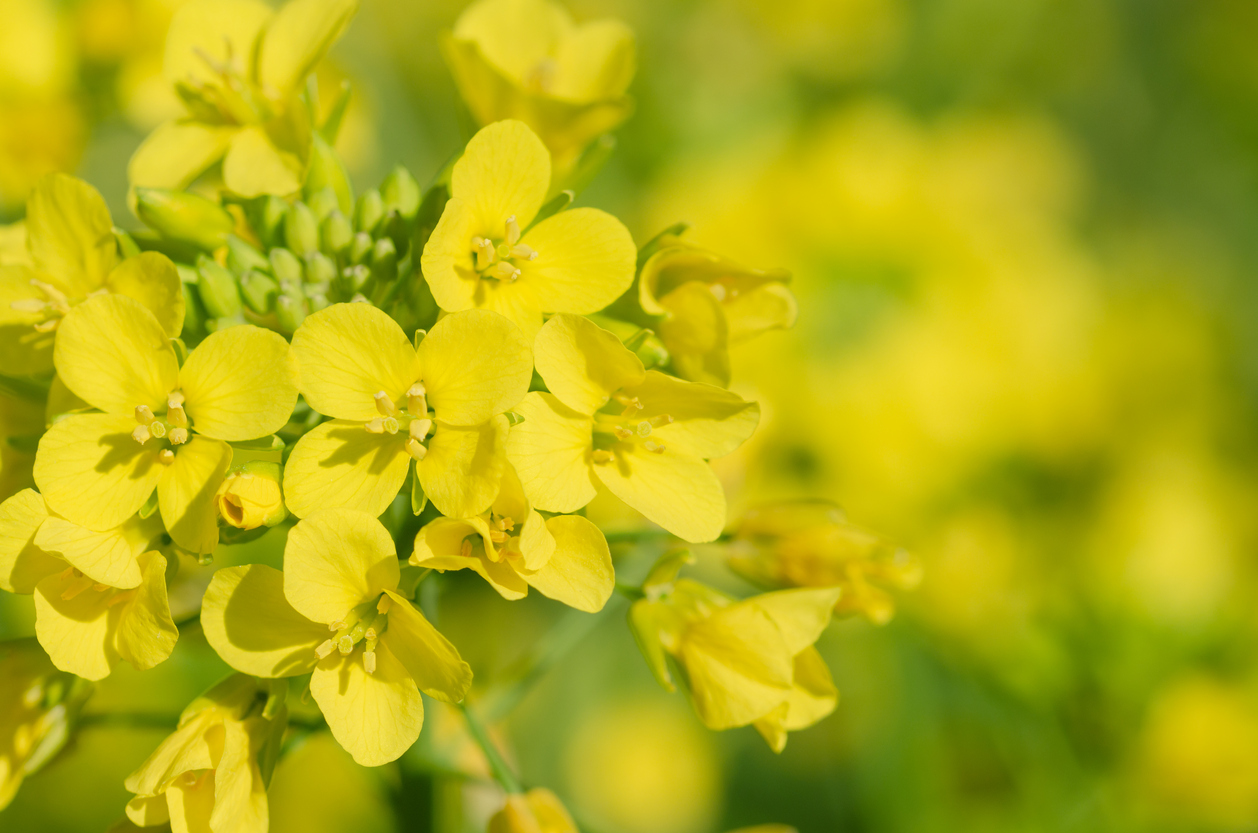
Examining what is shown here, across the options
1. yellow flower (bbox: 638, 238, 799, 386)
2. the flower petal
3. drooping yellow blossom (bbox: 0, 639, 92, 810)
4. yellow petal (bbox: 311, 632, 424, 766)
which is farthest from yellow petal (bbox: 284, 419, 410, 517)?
drooping yellow blossom (bbox: 0, 639, 92, 810)

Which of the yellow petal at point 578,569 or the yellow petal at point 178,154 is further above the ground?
the yellow petal at point 178,154

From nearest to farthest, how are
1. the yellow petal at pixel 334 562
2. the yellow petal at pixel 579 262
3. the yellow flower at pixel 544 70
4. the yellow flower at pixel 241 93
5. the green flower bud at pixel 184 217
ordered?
the yellow petal at pixel 334 562 → the yellow petal at pixel 579 262 → the green flower bud at pixel 184 217 → the yellow flower at pixel 241 93 → the yellow flower at pixel 544 70

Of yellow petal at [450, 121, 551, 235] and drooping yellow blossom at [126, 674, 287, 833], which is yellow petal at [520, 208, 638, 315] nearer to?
yellow petal at [450, 121, 551, 235]

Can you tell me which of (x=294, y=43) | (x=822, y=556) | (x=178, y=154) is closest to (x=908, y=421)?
(x=822, y=556)

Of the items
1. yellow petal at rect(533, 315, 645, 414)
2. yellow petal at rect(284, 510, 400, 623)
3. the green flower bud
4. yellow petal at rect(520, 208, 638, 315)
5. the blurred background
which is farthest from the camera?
the blurred background

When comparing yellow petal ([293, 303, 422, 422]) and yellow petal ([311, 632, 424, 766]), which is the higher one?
yellow petal ([293, 303, 422, 422])

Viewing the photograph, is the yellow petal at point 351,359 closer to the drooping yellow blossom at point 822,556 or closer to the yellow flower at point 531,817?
the yellow flower at point 531,817

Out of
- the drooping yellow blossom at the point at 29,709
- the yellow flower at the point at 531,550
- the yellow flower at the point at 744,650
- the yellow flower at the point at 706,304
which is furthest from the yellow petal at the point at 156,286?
the yellow flower at the point at 744,650
